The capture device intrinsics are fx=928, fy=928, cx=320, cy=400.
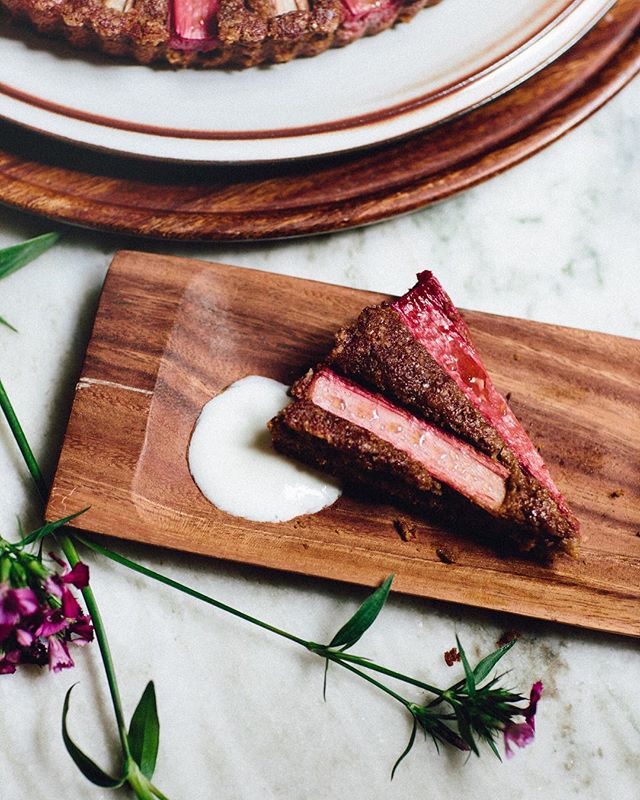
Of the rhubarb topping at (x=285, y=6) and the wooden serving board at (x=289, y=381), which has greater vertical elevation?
the rhubarb topping at (x=285, y=6)

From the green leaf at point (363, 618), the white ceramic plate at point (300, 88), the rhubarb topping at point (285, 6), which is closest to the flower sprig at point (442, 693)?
the green leaf at point (363, 618)

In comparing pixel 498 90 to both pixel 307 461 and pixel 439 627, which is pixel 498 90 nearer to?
pixel 307 461

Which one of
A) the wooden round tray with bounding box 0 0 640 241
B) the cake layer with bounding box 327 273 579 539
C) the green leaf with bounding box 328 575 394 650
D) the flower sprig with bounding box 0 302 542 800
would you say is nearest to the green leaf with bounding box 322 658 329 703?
the flower sprig with bounding box 0 302 542 800

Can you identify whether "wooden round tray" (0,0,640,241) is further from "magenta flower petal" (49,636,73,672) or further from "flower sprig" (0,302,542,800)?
"magenta flower petal" (49,636,73,672)

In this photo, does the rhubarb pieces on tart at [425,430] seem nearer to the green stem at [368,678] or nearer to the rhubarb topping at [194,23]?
the green stem at [368,678]

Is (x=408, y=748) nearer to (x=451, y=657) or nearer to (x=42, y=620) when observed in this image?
(x=451, y=657)

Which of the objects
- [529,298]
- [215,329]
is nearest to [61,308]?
[215,329]
